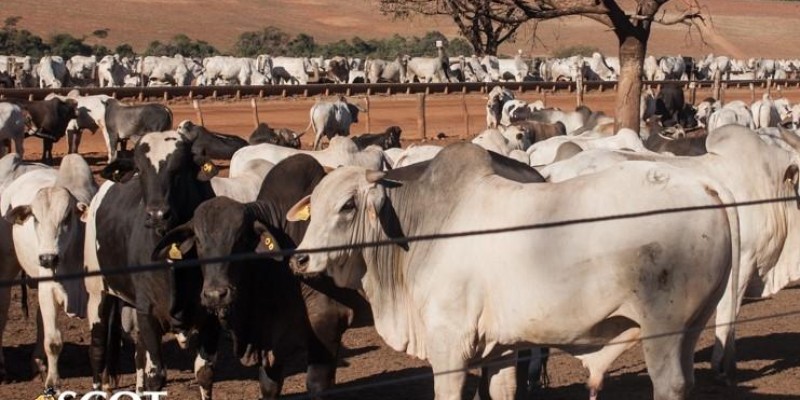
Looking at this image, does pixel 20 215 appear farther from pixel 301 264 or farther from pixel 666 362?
pixel 666 362

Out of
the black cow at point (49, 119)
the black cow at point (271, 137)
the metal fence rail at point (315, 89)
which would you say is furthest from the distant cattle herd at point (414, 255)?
the metal fence rail at point (315, 89)

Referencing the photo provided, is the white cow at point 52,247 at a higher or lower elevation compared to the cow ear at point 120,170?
lower

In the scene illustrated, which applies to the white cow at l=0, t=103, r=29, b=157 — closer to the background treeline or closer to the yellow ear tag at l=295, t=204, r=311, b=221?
the yellow ear tag at l=295, t=204, r=311, b=221

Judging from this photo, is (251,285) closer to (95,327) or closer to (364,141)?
(95,327)

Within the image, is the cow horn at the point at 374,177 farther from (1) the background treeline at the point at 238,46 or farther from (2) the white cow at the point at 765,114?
(1) the background treeline at the point at 238,46

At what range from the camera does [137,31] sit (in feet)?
323

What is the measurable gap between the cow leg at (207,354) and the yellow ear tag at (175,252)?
887 millimetres

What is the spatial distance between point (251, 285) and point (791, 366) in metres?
5.19

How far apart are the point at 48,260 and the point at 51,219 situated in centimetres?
39

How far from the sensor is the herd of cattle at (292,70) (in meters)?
52.7

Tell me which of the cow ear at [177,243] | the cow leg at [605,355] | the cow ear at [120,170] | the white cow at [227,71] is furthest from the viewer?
the white cow at [227,71]

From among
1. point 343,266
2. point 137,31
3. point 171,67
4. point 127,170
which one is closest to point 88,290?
point 127,170

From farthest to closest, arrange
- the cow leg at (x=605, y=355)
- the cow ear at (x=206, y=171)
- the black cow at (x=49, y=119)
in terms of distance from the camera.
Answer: the black cow at (x=49, y=119) → the cow ear at (x=206, y=171) → the cow leg at (x=605, y=355)

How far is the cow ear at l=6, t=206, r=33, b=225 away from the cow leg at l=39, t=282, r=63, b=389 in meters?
0.52
